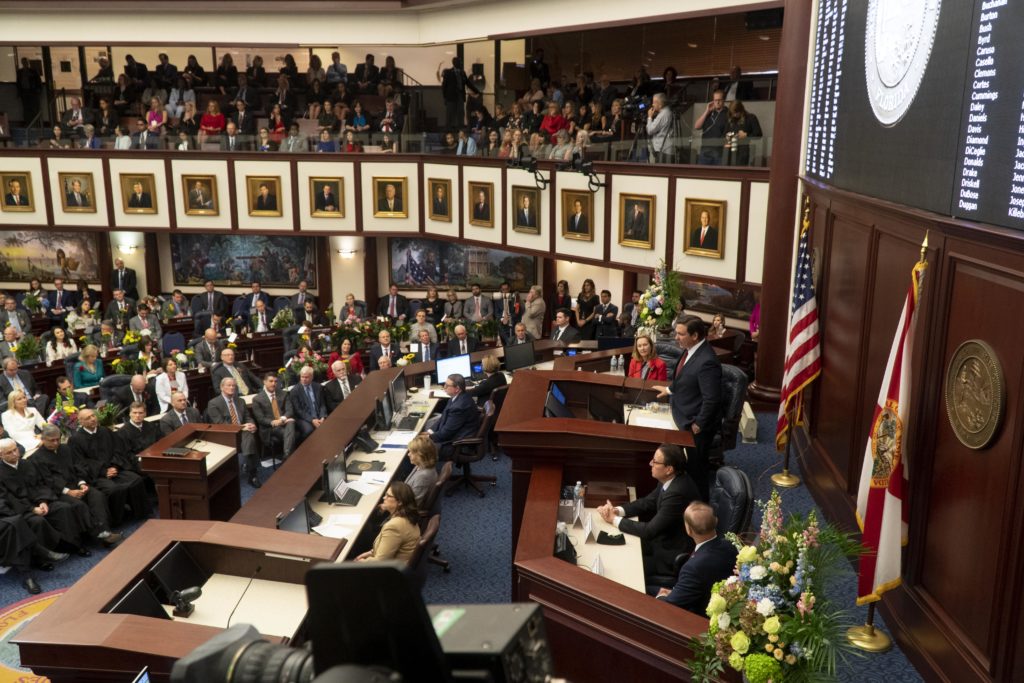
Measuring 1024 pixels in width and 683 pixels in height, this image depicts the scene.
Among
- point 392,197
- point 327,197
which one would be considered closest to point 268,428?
point 392,197

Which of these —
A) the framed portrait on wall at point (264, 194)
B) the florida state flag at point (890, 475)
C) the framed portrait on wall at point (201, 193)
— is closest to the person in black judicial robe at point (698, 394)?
the florida state flag at point (890, 475)

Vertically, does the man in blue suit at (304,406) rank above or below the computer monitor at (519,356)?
below

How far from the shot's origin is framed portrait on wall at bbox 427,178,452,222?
1688 cm

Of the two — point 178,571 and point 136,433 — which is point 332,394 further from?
point 178,571

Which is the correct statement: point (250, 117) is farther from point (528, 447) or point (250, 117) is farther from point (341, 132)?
point (528, 447)

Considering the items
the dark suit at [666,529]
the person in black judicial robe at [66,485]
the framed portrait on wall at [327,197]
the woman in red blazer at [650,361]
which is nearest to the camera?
the dark suit at [666,529]

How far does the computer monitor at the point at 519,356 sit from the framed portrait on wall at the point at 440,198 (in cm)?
651

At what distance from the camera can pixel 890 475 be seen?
5078 mm

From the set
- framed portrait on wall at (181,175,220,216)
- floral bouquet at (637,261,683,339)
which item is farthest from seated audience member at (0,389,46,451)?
framed portrait on wall at (181,175,220,216)

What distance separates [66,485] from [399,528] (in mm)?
4533

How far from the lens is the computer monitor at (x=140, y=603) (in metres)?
4.46

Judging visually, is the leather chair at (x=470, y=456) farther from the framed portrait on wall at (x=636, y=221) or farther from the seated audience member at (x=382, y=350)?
the framed portrait on wall at (x=636, y=221)

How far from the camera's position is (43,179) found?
18.4 metres

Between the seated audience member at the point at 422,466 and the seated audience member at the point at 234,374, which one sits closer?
the seated audience member at the point at 422,466
